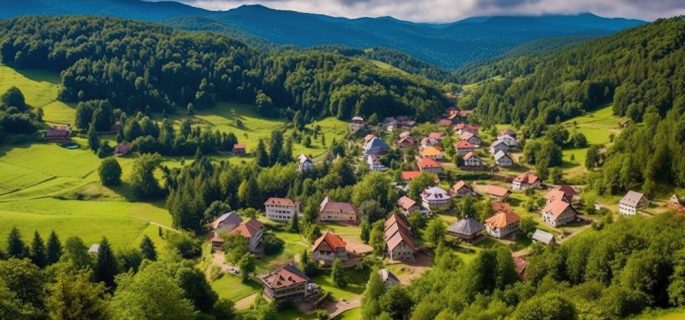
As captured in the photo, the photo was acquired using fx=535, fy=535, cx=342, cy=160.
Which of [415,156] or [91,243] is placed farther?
[415,156]

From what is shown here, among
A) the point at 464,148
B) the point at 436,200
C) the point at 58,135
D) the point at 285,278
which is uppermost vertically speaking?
the point at 464,148

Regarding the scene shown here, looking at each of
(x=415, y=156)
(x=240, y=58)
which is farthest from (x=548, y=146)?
(x=240, y=58)

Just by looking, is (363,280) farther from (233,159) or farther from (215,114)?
(215,114)

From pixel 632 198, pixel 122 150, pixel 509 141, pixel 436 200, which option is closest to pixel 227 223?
pixel 436 200

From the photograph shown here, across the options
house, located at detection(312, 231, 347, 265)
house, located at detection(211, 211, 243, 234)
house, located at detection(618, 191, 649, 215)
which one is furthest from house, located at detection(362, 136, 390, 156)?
house, located at detection(618, 191, 649, 215)

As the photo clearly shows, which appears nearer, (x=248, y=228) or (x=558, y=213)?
(x=248, y=228)

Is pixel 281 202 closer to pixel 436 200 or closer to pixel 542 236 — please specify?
pixel 436 200

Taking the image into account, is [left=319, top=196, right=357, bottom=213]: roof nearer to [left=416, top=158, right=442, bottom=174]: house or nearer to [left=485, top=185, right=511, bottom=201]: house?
[left=416, top=158, right=442, bottom=174]: house

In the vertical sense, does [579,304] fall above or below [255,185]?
above
